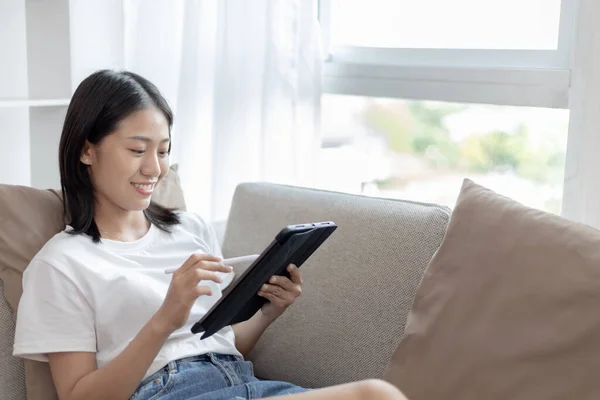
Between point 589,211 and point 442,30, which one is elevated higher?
point 442,30

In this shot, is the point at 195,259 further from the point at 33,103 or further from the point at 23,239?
the point at 33,103

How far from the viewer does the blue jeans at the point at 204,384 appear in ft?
5.02

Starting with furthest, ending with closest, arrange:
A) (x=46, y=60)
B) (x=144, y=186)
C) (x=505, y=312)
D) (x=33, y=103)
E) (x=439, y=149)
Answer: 1. (x=439, y=149)
2. (x=46, y=60)
3. (x=33, y=103)
4. (x=144, y=186)
5. (x=505, y=312)

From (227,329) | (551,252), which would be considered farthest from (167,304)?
(551,252)

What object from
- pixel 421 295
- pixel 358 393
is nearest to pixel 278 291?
pixel 421 295

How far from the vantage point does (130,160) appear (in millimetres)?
1642

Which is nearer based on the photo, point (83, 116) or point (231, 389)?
point (231, 389)

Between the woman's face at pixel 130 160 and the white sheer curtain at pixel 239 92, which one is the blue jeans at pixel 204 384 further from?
the white sheer curtain at pixel 239 92

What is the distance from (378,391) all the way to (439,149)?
1.73 meters

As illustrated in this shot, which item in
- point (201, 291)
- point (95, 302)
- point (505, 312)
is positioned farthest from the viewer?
point (95, 302)

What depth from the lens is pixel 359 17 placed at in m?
2.75

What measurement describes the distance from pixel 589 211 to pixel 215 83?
1271mm

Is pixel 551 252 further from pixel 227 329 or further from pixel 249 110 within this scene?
pixel 249 110

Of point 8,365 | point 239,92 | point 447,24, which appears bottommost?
point 8,365
